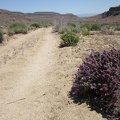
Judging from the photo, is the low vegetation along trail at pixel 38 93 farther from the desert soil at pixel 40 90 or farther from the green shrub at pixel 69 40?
the green shrub at pixel 69 40

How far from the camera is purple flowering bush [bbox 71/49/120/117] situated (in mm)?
5887

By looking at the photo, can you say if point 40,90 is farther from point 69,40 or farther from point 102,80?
point 69,40

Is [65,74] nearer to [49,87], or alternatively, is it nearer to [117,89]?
[49,87]

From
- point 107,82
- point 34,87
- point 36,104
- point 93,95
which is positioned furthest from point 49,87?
point 107,82

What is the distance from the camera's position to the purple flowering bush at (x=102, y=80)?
19.3ft

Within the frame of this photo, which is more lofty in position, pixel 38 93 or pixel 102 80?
pixel 102 80

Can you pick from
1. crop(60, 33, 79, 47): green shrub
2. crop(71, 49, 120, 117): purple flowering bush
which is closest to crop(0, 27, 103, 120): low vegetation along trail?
crop(71, 49, 120, 117): purple flowering bush

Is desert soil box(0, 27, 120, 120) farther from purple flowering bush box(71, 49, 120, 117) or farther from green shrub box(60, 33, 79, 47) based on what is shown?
green shrub box(60, 33, 79, 47)

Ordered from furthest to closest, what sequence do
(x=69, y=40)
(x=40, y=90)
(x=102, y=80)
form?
(x=69, y=40)
(x=40, y=90)
(x=102, y=80)

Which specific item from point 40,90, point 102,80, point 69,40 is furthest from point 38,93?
point 69,40

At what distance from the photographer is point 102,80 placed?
633cm

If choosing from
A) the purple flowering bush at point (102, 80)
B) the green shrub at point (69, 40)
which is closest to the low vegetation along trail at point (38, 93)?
the purple flowering bush at point (102, 80)

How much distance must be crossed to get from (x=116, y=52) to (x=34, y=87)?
Result: 107 inches

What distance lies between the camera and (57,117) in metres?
5.92
